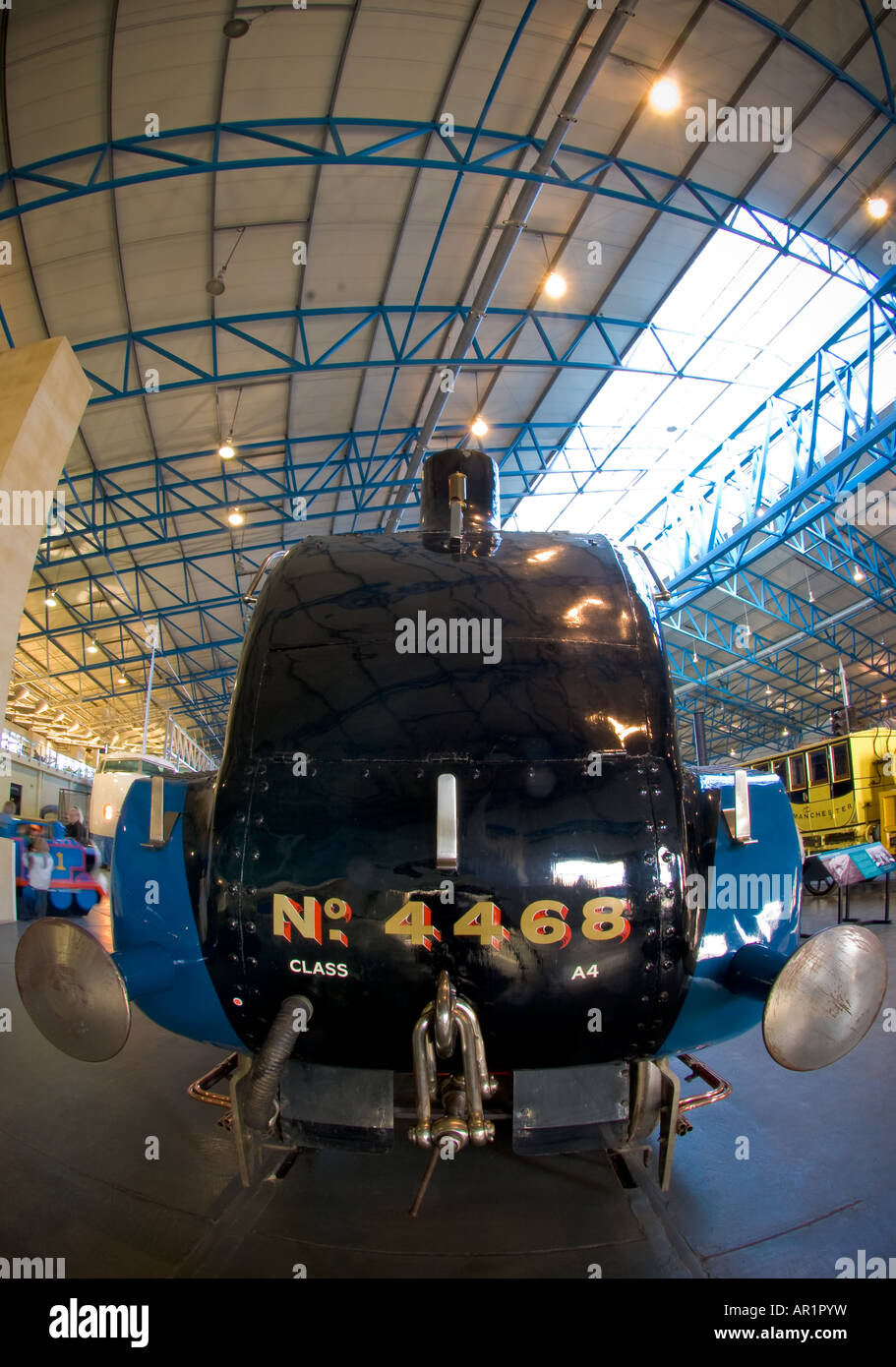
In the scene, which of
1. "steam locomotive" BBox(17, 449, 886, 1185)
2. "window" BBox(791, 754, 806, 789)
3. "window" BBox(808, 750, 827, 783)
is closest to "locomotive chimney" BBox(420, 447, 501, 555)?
"steam locomotive" BBox(17, 449, 886, 1185)

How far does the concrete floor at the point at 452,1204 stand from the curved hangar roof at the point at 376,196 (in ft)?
35.5

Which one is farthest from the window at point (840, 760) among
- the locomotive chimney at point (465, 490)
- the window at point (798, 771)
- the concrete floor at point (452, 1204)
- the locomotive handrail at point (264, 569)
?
the locomotive handrail at point (264, 569)

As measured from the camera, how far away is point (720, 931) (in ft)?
7.37

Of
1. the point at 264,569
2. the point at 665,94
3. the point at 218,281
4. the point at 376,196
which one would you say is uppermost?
the point at 665,94

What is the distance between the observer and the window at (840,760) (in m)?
15.3

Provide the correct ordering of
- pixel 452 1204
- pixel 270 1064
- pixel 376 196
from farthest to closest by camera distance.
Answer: pixel 376 196, pixel 452 1204, pixel 270 1064

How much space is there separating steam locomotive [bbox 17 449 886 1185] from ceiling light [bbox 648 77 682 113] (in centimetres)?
1121

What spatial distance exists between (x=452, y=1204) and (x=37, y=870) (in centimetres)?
1069

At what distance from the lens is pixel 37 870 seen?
35.7 feet

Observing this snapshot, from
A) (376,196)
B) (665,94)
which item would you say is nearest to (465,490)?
(376,196)

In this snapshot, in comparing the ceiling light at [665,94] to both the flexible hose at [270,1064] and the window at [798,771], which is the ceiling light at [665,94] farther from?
the window at [798,771]

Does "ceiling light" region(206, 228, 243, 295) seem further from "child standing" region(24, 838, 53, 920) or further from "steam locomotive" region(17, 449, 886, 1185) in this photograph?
"steam locomotive" region(17, 449, 886, 1185)

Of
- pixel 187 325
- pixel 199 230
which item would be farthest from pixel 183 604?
pixel 199 230

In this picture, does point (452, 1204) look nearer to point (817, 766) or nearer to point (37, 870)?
point (37, 870)
